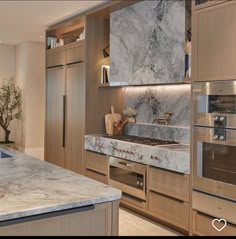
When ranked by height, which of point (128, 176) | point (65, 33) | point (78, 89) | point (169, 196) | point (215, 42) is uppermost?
point (65, 33)

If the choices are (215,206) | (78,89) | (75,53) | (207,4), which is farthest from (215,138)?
(75,53)

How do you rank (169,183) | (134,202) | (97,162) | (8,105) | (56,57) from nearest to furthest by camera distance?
(169,183)
(134,202)
(97,162)
(56,57)
(8,105)

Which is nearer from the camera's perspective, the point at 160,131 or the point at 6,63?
the point at 160,131

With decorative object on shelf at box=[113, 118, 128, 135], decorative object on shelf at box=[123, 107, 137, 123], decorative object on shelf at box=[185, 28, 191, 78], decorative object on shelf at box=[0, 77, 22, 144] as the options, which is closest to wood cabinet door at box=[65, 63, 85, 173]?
decorative object on shelf at box=[113, 118, 128, 135]

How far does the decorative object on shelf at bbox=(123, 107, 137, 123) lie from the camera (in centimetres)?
510

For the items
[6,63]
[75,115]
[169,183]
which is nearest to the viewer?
[169,183]

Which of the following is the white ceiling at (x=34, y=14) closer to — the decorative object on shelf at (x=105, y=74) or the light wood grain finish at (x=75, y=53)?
→ the light wood grain finish at (x=75, y=53)

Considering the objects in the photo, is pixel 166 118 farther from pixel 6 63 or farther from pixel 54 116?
pixel 6 63

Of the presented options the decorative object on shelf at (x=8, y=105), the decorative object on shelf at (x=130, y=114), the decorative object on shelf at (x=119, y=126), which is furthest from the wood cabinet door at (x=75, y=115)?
the decorative object on shelf at (x=8, y=105)

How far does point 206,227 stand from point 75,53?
3.31 metres

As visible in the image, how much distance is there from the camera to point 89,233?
175 centimetres

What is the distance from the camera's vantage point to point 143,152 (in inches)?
157

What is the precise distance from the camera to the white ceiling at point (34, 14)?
16.0 feet

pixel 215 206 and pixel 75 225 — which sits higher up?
pixel 75 225
